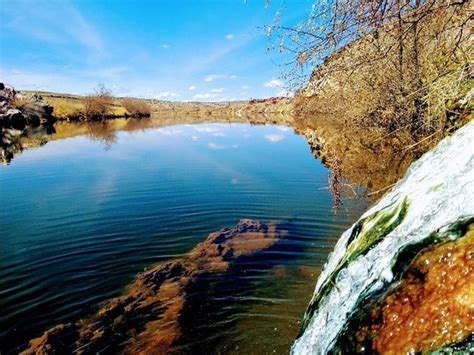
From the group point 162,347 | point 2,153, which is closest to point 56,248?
point 162,347

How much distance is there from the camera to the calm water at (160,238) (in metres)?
6.41

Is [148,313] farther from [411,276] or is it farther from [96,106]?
[96,106]

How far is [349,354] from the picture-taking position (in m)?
3.43

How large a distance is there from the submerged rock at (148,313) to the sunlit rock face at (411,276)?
7.47 feet

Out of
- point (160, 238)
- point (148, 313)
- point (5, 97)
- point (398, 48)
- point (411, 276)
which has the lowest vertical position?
point (148, 313)

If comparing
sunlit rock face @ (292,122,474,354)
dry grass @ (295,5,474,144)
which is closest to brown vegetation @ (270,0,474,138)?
dry grass @ (295,5,474,144)

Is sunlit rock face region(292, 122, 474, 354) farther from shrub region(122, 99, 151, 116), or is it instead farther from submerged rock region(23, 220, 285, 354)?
shrub region(122, 99, 151, 116)

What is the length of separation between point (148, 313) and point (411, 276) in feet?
15.1

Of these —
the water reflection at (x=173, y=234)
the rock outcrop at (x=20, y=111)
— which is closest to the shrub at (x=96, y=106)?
the rock outcrop at (x=20, y=111)

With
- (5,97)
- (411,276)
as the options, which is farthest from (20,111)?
(411,276)

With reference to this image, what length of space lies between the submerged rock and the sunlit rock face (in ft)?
7.47

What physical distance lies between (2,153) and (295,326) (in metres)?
27.7

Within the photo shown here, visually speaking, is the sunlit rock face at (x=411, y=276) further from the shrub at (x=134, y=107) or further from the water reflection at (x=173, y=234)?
the shrub at (x=134, y=107)

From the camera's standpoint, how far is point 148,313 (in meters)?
6.52
